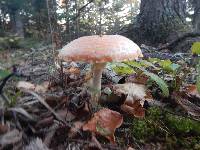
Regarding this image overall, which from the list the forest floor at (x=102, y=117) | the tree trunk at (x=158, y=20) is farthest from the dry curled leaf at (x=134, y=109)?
the tree trunk at (x=158, y=20)

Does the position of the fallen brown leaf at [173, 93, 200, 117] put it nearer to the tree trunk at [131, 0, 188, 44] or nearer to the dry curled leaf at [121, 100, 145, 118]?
the dry curled leaf at [121, 100, 145, 118]

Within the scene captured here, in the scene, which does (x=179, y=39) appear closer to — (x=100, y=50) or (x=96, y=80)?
(x=96, y=80)

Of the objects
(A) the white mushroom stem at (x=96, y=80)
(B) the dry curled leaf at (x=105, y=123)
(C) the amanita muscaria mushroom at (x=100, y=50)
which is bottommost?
(B) the dry curled leaf at (x=105, y=123)

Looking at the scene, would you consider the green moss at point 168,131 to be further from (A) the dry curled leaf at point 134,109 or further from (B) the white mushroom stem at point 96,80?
(B) the white mushroom stem at point 96,80

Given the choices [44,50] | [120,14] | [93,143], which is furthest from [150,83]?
[120,14]

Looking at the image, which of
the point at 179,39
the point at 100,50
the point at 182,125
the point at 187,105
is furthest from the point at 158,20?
the point at 100,50

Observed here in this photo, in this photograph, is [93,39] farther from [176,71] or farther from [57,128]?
[176,71]
